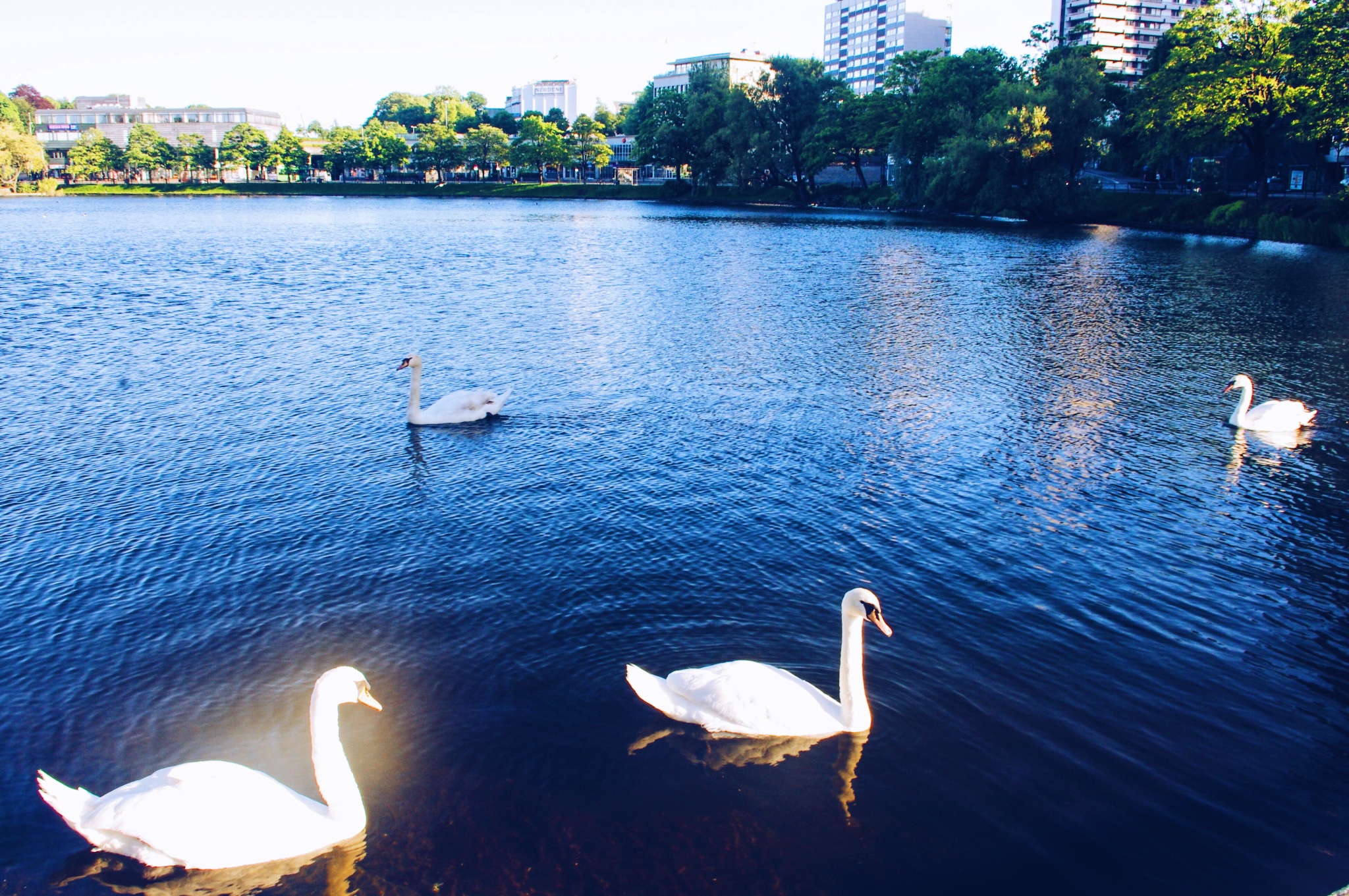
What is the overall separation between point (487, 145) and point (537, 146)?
11.2m

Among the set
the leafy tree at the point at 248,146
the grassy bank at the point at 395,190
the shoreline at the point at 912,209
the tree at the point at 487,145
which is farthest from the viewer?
the leafy tree at the point at 248,146

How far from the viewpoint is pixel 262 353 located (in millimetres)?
28375

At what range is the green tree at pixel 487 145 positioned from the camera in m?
176

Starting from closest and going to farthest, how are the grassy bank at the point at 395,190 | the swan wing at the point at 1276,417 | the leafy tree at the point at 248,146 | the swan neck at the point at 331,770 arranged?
1. the swan neck at the point at 331,770
2. the swan wing at the point at 1276,417
3. the grassy bank at the point at 395,190
4. the leafy tree at the point at 248,146

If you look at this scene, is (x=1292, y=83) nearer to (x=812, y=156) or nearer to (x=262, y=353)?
(x=812, y=156)

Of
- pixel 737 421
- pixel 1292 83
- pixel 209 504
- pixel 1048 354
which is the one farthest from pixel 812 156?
pixel 209 504

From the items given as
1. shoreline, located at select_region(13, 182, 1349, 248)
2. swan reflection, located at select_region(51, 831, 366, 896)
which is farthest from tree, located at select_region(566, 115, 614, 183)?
swan reflection, located at select_region(51, 831, 366, 896)

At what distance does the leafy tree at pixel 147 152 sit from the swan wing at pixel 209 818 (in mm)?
201994

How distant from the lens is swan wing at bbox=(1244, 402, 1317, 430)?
2081 centimetres

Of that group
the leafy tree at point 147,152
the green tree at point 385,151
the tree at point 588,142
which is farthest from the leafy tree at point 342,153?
the tree at point 588,142

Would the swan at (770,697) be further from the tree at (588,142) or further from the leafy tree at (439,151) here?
the leafy tree at (439,151)

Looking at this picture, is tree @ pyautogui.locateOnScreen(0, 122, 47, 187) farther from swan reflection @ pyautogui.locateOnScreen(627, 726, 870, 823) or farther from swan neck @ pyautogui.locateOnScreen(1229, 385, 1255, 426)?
swan reflection @ pyautogui.locateOnScreen(627, 726, 870, 823)

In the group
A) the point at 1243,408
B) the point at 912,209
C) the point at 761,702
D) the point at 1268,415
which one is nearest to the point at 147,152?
the point at 912,209

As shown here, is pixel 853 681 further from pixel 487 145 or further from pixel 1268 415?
pixel 487 145
